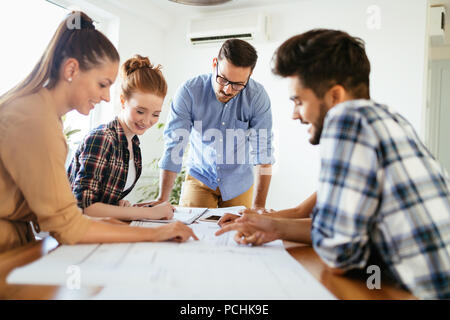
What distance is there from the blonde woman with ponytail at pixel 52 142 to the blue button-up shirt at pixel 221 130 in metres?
0.99

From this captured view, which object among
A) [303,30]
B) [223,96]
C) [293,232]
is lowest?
[293,232]

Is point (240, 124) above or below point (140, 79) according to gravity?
below

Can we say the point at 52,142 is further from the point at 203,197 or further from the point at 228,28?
the point at 228,28

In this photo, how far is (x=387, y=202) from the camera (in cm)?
69

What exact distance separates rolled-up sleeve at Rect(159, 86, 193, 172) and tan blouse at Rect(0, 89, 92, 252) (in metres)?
1.10

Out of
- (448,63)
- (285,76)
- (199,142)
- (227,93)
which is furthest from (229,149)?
(448,63)

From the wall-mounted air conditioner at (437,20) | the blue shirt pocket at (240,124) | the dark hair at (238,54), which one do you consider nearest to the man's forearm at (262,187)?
the blue shirt pocket at (240,124)

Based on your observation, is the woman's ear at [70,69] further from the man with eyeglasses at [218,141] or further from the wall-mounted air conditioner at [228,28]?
the wall-mounted air conditioner at [228,28]

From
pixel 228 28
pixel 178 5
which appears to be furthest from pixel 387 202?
pixel 178 5

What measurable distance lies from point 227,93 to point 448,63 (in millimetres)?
4009

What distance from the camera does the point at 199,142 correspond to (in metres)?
2.26

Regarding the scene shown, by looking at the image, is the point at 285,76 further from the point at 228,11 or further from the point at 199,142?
the point at 228,11

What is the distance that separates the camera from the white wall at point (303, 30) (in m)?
3.24

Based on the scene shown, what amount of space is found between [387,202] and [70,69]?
90 centimetres
